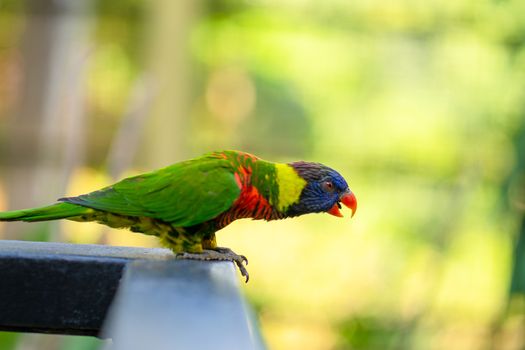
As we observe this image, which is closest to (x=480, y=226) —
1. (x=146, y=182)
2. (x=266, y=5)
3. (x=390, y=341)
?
(x=390, y=341)

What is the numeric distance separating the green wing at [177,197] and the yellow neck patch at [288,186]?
0.38 feet

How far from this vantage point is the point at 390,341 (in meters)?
3.58

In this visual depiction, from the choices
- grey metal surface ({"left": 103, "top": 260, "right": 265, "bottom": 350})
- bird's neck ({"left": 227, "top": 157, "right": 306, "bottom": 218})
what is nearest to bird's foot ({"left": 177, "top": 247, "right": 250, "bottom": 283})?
bird's neck ({"left": 227, "top": 157, "right": 306, "bottom": 218})

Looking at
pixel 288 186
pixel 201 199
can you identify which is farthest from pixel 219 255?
pixel 288 186

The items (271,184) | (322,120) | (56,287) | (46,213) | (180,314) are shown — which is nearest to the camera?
(180,314)

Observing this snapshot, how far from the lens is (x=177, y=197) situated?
61.2 inches

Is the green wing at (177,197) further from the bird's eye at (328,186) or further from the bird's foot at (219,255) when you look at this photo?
the bird's eye at (328,186)

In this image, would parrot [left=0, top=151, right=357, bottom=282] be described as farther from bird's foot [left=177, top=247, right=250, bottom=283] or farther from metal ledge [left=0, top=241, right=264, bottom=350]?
metal ledge [left=0, top=241, right=264, bottom=350]

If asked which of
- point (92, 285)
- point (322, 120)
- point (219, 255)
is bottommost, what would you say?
point (322, 120)

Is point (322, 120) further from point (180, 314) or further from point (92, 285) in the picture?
point (180, 314)

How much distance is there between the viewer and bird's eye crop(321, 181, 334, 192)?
5.47 ft

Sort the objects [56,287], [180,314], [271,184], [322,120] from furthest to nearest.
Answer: [322,120]
[271,184]
[56,287]
[180,314]

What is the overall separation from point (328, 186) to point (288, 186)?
83 millimetres

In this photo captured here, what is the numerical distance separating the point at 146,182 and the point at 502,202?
2005mm
